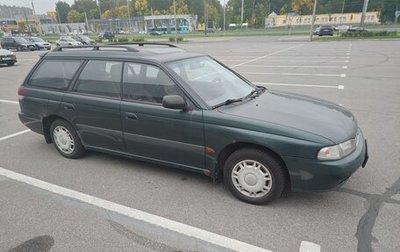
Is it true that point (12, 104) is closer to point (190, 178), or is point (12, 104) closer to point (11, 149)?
point (11, 149)

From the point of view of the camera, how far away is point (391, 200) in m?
3.26

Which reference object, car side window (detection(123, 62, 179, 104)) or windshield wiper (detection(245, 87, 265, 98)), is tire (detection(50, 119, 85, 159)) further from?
windshield wiper (detection(245, 87, 265, 98))

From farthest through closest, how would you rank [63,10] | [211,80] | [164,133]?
[63,10] → [211,80] → [164,133]

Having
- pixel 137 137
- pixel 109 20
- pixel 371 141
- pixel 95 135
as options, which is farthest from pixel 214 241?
pixel 109 20

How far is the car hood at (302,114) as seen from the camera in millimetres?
3014

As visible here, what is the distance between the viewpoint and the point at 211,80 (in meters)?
3.94

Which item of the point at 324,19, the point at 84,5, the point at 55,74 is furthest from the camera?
the point at 84,5

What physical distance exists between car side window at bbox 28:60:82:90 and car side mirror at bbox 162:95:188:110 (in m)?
1.78

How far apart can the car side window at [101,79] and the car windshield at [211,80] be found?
0.79 metres

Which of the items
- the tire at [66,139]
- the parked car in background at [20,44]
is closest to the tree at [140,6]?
the parked car in background at [20,44]

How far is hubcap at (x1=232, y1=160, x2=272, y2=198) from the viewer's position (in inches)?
125

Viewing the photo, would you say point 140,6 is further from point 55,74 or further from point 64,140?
point 64,140

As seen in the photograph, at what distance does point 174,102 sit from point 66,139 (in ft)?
7.38

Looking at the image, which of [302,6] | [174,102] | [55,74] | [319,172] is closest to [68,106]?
[55,74]
